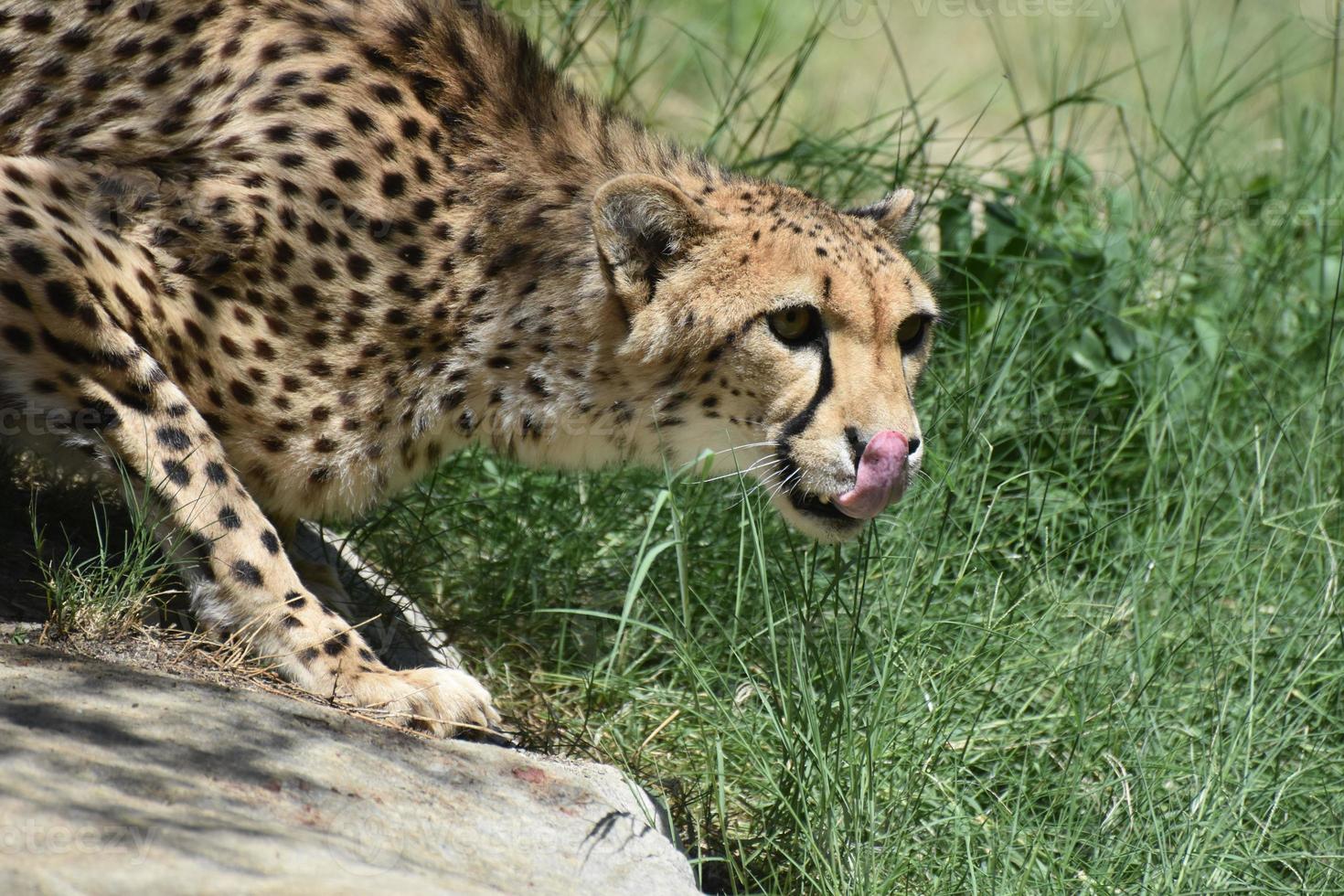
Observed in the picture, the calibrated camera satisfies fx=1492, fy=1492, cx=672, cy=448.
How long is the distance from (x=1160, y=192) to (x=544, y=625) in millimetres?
2925

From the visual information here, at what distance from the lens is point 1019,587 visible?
11.1ft

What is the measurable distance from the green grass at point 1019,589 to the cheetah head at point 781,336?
0.16 m

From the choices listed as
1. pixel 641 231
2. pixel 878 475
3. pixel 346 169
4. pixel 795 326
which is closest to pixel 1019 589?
pixel 878 475

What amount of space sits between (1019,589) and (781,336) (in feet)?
2.64

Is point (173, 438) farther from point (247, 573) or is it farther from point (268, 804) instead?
point (268, 804)

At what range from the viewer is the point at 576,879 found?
242 cm

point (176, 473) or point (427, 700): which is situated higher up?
point (176, 473)

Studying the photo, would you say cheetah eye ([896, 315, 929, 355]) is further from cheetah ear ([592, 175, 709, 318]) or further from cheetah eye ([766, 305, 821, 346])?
cheetah ear ([592, 175, 709, 318])

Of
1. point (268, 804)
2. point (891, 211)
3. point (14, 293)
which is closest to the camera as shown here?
point (268, 804)

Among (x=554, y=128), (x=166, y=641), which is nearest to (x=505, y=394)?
(x=554, y=128)

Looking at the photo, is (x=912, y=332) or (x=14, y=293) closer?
(x=14, y=293)

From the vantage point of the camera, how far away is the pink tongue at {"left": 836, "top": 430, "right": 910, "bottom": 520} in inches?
119

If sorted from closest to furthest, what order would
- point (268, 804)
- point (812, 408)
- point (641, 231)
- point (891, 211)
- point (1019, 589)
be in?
point (268, 804)
point (812, 408)
point (641, 231)
point (1019, 589)
point (891, 211)

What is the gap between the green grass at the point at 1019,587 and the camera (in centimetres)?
286
